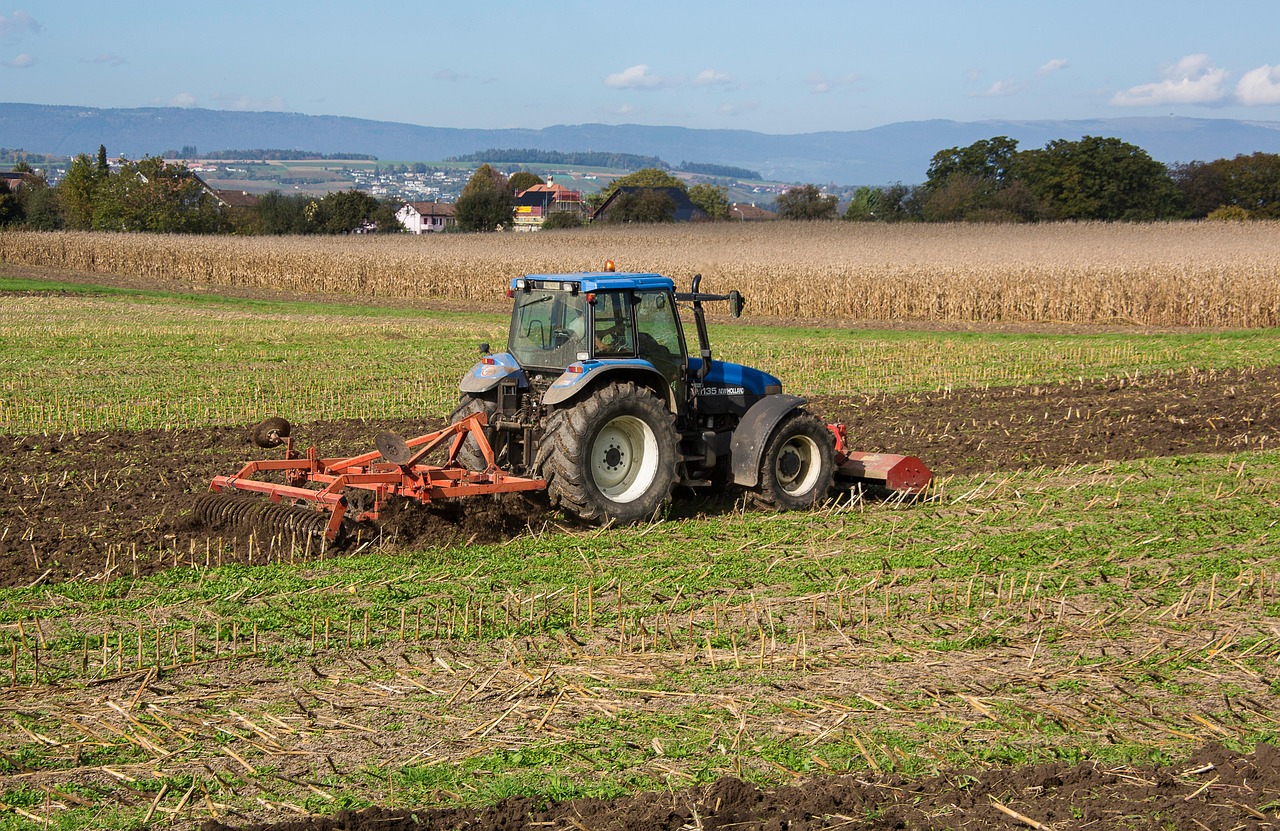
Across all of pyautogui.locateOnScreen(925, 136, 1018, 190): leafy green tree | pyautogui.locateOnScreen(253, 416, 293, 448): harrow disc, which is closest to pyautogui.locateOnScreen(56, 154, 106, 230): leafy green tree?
pyautogui.locateOnScreen(925, 136, 1018, 190): leafy green tree

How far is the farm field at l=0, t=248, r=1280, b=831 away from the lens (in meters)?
5.04

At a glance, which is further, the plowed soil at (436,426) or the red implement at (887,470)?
the red implement at (887,470)

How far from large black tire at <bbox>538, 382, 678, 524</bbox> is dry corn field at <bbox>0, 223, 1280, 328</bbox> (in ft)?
82.5

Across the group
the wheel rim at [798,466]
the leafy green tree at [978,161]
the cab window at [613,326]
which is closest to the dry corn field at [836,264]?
the wheel rim at [798,466]

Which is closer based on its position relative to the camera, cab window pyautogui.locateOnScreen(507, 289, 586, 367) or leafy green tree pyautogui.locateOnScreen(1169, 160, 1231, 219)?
cab window pyautogui.locateOnScreen(507, 289, 586, 367)

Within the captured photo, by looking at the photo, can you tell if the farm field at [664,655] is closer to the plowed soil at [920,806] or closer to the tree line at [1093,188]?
the plowed soil at [920,806]

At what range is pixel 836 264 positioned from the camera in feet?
118

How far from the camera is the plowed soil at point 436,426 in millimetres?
9125

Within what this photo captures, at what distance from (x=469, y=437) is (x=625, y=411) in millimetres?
1641

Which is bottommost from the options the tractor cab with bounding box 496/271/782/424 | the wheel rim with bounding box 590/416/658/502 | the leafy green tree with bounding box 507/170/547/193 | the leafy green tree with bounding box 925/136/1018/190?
the wheel rim with bounding box 590/416/658/502

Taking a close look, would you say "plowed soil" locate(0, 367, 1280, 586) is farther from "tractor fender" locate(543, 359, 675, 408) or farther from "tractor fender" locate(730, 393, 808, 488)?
"tractor fender" locate(543, 359, 675, 408)

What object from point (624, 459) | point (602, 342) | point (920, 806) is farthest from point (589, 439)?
point (920, 806)

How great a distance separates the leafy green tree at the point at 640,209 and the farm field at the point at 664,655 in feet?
190

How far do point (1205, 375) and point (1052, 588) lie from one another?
13.5m
